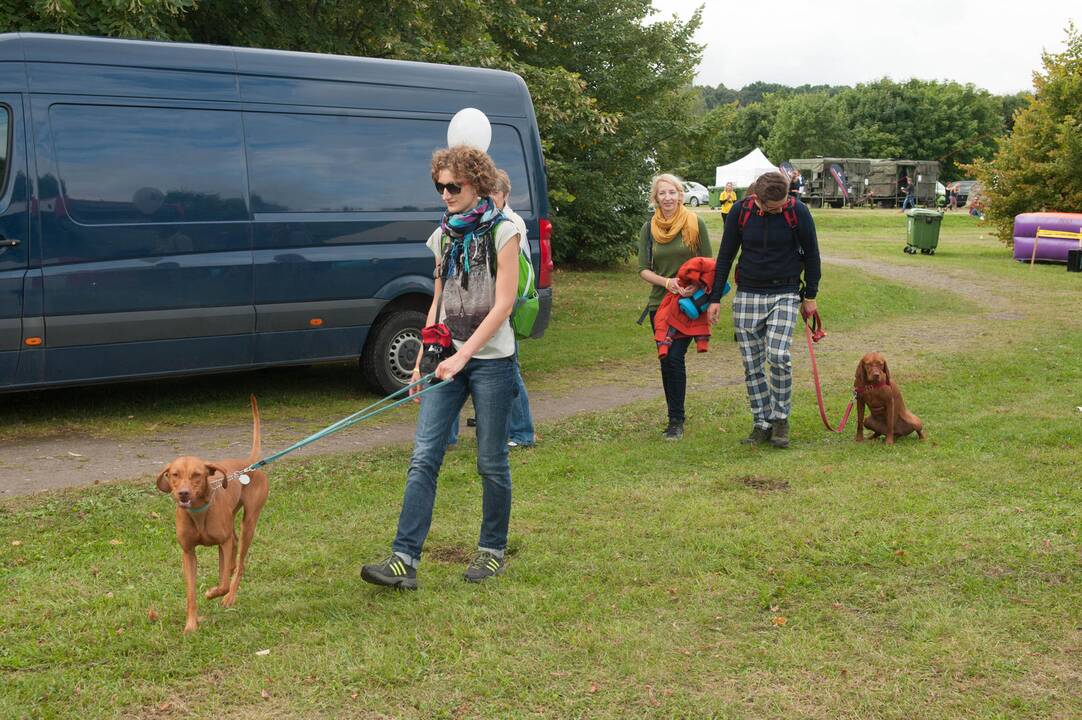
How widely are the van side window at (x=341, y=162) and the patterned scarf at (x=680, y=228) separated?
2272 mm

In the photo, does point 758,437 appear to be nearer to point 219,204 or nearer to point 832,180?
point 219,204

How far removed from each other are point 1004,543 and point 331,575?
3.17 meters

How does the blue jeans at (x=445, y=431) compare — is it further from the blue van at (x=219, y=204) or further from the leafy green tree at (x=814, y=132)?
the leafy green tree at (x=814, y=132)

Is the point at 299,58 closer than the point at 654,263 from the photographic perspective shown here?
No

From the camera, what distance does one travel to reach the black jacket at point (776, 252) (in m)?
7.28

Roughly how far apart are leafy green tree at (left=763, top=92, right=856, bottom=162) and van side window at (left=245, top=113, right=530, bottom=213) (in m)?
78.9

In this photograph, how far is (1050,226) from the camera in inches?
985

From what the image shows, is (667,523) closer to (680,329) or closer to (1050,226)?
(680,329)

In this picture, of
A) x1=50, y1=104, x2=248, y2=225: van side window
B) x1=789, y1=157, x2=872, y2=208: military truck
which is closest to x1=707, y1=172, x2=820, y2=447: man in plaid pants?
x1=50, y1=104, x2=248, y2=225: van side window

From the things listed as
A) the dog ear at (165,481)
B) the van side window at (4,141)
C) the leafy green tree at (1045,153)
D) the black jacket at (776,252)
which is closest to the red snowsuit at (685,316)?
the black jacket at (776,252)

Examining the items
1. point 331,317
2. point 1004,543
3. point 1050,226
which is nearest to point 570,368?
point 331,317

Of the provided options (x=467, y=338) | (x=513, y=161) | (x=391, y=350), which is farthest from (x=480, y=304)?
(x=513, y=161)

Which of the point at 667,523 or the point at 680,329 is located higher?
the point at 680,329

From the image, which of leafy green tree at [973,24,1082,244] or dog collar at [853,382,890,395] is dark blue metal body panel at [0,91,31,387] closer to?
dog collar at [853,382,890,395]
